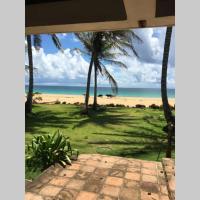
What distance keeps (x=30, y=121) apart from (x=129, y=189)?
24.4ft

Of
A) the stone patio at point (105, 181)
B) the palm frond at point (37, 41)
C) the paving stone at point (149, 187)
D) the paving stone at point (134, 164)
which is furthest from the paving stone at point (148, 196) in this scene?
the palm frond at point (37, 41)

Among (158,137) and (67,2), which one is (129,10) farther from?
(158,137)

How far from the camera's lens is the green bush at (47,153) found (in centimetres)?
468

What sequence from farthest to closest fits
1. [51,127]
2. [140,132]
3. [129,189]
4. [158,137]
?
1. [51,127]
2. [140,132]
3. [158,137]
4. [129,189]

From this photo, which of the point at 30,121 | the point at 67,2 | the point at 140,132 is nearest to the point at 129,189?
the point at 67,2

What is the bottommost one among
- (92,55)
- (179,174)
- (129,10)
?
(179,174)

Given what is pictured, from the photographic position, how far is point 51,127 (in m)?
9.26

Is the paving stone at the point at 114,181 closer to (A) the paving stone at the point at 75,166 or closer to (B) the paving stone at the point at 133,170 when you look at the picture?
(B) the paving stone at the point at 133,170

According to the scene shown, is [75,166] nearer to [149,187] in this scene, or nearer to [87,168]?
[87,168]

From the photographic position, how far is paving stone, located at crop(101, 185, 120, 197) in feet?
11.7

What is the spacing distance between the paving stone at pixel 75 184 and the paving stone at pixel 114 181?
0.43 meters

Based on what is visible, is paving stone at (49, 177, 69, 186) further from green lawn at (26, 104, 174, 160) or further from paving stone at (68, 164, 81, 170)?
green lawn at (26, 104, 174, 160)

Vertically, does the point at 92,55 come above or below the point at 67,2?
above

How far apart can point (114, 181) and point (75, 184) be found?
26.3 inches
